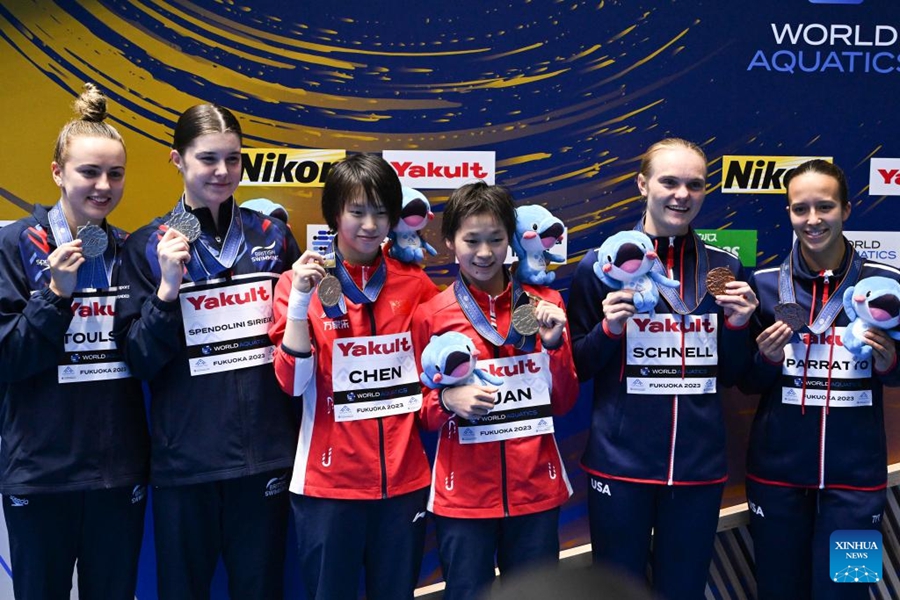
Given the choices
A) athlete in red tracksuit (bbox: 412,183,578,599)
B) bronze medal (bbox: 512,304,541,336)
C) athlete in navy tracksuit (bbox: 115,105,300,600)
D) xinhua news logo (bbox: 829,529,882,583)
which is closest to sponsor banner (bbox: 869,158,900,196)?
xinhua news logo (bbox: 829,529,882,583)

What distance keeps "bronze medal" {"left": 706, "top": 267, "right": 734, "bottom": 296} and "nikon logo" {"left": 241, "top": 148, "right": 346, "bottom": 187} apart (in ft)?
5.03

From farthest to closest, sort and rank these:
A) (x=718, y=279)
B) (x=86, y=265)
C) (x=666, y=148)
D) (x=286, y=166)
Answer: (x=286, y=166) < (x=666, y=148) < (x=718, y=279) < (x=86, y=265)

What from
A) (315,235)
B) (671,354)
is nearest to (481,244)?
(671,354)

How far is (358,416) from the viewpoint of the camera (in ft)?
10.3

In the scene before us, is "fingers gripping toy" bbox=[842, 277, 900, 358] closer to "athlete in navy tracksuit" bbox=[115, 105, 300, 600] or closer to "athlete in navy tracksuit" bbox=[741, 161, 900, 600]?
"athlete in navy tracksuit" bbox=[741, 161, 900, 600]

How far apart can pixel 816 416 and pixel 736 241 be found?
3.21 feet

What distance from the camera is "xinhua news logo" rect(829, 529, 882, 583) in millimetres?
3434

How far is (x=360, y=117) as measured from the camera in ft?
12.9

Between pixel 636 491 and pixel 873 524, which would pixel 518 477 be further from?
pixel 873 524

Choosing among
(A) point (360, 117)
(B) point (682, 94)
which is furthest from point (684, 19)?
(A) point (360, 117)

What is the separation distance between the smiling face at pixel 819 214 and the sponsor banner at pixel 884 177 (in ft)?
2.56

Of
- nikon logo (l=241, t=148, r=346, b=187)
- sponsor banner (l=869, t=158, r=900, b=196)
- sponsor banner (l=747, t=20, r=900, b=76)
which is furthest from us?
sponsor banner (l=869, t=158, r=900, b=196)

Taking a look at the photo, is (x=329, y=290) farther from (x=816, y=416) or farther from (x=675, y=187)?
(x=816, y=416)

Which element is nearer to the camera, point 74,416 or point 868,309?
point 74,416
